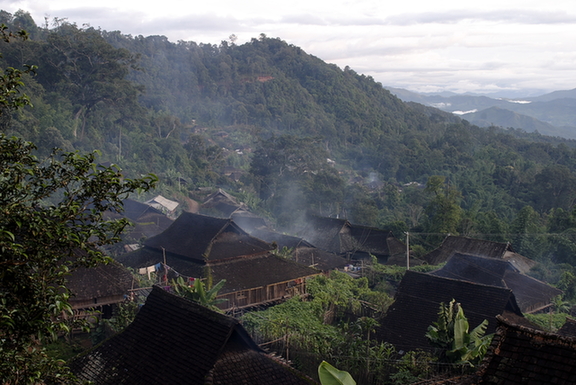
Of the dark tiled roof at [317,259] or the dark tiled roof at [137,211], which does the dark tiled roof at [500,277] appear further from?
the dark tiled roof at [137,211]

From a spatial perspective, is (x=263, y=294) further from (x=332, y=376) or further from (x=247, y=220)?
(x=247, y=220)

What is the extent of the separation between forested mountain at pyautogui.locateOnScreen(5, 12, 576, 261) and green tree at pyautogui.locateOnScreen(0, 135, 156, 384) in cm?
1530

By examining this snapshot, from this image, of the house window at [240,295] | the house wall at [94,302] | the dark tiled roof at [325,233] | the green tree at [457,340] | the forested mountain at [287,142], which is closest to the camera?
the green tree at [457,340]

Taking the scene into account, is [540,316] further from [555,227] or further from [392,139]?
[392,139]

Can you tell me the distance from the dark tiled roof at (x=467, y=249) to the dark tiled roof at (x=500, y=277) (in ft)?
9.09

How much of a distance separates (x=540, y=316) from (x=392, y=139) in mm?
69366

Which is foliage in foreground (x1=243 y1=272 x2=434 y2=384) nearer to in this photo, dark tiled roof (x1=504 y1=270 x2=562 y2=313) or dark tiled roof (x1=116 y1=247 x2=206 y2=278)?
dark tiled roof (x1=116 y1=247 x2=206 y2=278)

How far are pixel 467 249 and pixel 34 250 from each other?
2963 centimetres

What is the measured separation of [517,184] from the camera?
6669 centimetres

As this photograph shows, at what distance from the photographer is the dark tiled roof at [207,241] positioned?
2195cm

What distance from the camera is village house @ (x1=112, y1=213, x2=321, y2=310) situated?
67.8ft

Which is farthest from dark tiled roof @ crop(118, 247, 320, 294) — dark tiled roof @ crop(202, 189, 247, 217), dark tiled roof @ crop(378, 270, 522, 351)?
dark tiled roof @ crop(202, 189, 247, 217)

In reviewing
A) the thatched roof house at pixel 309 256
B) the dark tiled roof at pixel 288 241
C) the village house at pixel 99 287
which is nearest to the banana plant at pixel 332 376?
the village house at pixel 99 287

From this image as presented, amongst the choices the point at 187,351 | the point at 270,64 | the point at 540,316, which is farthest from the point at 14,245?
the point at 270,64
